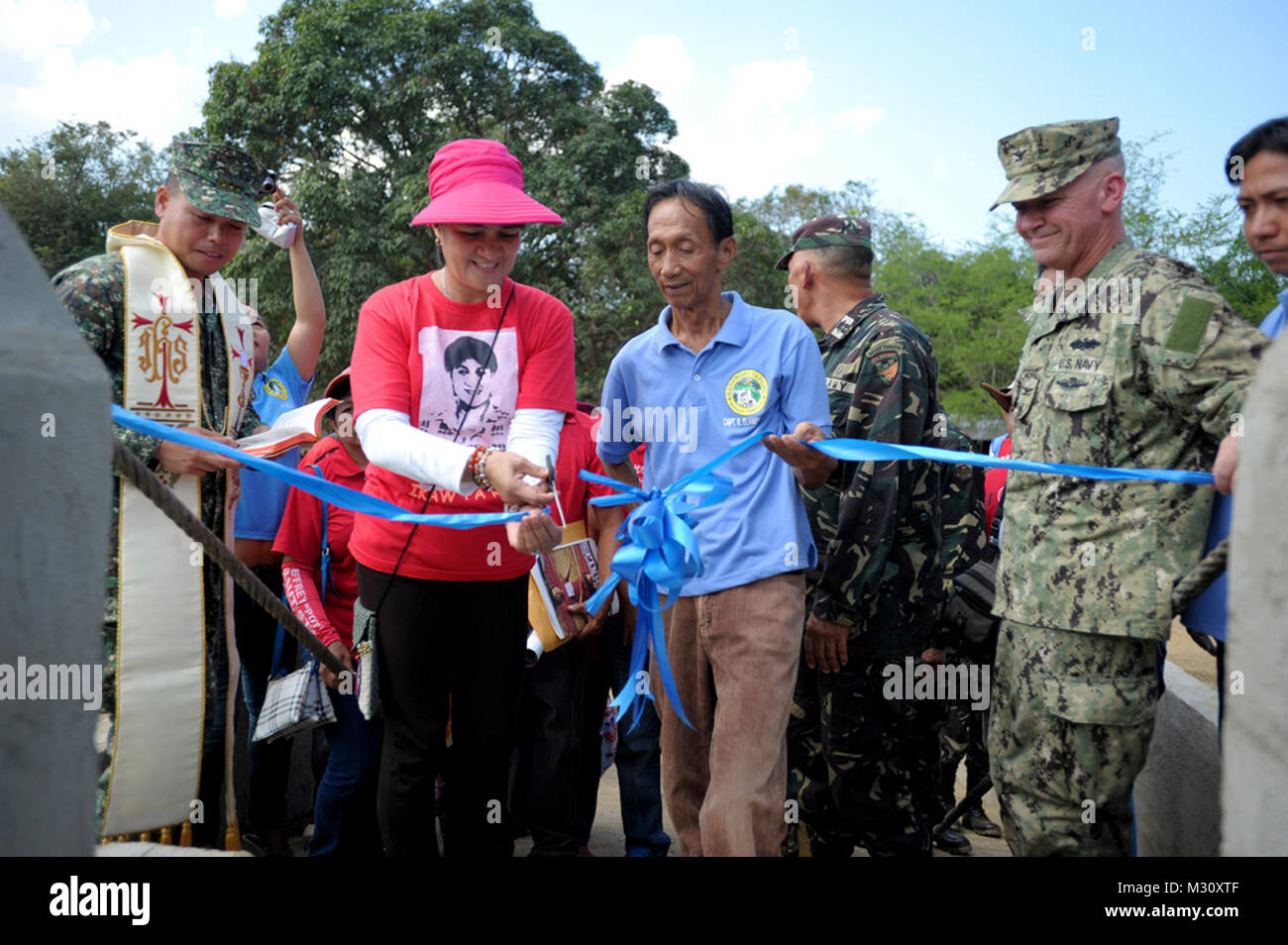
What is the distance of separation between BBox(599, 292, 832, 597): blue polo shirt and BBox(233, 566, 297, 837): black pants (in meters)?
2.03

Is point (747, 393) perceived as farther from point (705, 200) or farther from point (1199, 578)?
point (1199, 578)

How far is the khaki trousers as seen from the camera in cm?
326

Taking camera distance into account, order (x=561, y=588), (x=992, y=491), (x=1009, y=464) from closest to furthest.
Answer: (x=1009, y=464), (x=561, y=588), (x=992, y=491)

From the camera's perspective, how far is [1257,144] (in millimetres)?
2840

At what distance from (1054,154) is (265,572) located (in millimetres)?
3695

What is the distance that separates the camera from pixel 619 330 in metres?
20.1

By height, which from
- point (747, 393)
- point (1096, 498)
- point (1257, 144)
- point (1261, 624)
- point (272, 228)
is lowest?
point (1261, 624)

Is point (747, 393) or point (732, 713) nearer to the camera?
point (732, 713)

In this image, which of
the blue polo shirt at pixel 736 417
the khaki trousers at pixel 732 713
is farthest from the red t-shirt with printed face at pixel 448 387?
the khaki trousers at pixel 732 713

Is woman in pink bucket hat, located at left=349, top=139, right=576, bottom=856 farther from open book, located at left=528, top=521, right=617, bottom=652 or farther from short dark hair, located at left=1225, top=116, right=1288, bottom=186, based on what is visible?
short dark hair, located at left=1225, top=116, right=1288, bottom=186

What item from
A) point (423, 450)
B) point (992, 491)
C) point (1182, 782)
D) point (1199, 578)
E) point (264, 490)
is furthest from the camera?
point (992, 491)

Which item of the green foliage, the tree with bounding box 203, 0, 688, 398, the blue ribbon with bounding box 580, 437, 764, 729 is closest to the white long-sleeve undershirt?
the blue ribbon with bounding box 580, 437, 764, 729

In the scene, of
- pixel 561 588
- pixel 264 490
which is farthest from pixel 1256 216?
pixel 264 490

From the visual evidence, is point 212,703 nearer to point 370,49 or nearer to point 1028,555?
point 1028,555
